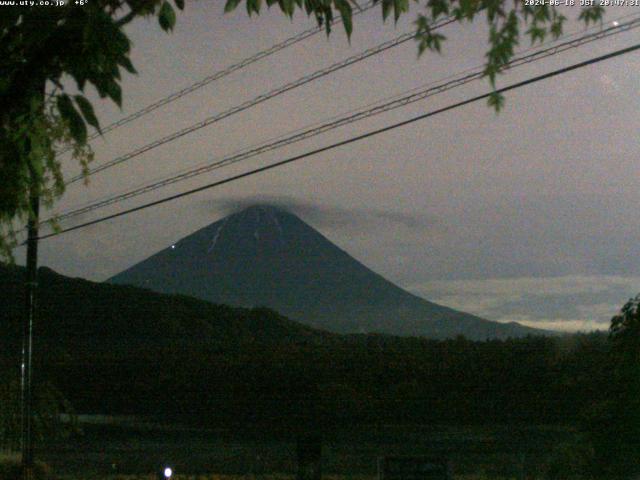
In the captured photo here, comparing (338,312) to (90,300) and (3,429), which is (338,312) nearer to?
(90,300)

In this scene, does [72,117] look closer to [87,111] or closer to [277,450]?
[87,111]

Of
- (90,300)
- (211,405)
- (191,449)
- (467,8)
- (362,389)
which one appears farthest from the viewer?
(90,300)

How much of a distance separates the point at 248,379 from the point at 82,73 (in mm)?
27544

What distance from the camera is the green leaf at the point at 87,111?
480cm

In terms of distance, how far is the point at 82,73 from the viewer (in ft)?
15.9

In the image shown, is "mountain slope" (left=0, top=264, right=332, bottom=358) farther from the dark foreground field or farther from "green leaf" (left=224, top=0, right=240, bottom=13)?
"green leaf" (left=224, top=0, right=240, bottom=13)

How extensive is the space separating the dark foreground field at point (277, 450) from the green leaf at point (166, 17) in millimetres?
10770

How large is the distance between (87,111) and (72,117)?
0.09 metres

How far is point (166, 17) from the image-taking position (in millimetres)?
4984

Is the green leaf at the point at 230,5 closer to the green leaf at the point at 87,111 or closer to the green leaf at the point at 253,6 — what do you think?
the green leaf at the point at 253,6

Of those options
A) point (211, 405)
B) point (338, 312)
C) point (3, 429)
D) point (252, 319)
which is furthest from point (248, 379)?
point (338, 312)

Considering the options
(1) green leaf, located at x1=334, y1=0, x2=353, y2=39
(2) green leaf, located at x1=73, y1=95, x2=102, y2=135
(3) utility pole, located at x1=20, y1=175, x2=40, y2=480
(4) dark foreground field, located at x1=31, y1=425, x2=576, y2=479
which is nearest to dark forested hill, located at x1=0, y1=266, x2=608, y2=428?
(4) dark foreground field, located at x1=31, y1=425, x2=576, y2=479

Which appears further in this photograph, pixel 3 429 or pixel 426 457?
pixel 3 429

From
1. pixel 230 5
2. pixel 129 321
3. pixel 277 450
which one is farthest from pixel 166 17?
pixel 129 321
